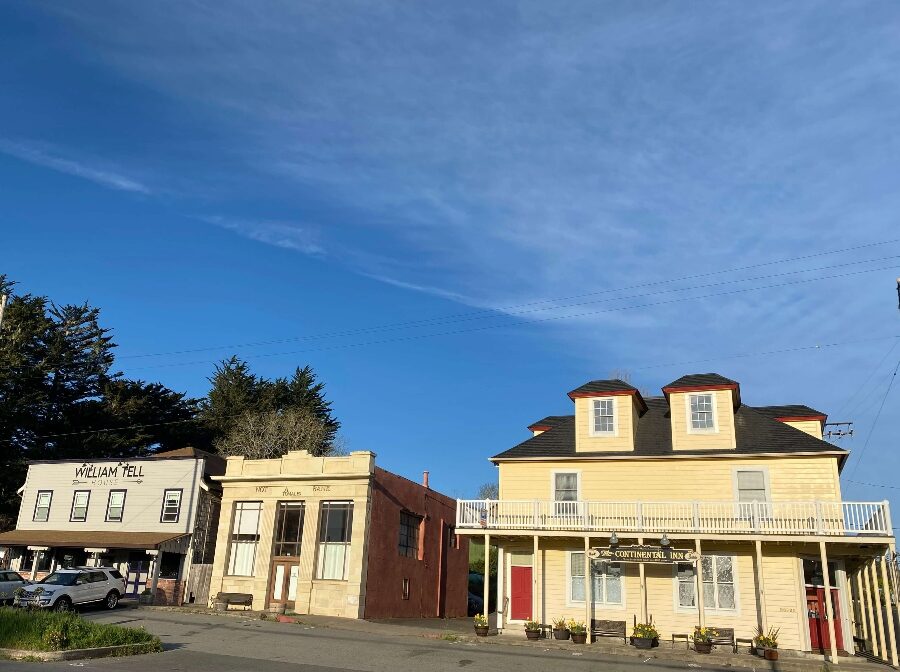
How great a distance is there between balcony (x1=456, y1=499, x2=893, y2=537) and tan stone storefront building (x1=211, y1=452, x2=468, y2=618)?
5846 mm

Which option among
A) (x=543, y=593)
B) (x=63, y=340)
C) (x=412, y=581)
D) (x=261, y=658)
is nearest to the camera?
(x=261, y=658)

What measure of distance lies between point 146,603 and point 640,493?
21729 millimetres

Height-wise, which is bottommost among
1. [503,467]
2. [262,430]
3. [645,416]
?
[503,467]

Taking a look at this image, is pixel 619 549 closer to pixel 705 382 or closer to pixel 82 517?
pixel 705 382

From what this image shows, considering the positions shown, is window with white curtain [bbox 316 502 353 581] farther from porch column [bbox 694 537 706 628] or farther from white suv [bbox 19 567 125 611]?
porch column [bbox 694 537 706 628]

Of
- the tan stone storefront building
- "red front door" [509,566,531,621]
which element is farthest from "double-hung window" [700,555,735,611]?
the tan stone storefront building

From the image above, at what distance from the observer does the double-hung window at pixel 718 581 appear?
23.2 metres

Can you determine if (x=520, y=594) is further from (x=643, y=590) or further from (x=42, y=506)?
(x=42, y=506)

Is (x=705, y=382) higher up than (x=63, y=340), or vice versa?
(x=63, y=340)

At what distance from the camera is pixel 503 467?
89.3 ft

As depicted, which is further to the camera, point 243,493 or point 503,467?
point 243,493

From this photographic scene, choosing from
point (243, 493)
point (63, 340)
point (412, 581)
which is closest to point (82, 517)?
point (243, 493)

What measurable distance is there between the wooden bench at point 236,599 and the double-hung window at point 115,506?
7777 mm

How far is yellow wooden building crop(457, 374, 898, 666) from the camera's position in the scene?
22.4 meters
